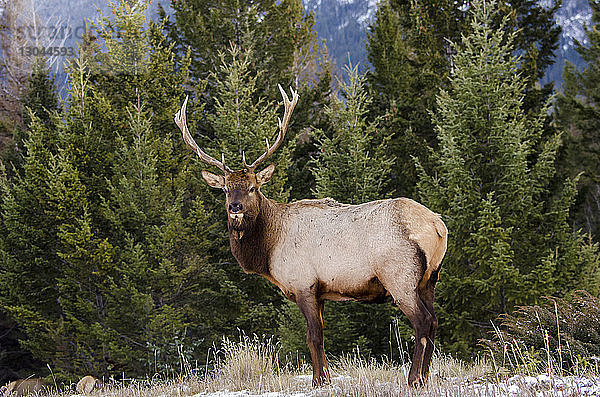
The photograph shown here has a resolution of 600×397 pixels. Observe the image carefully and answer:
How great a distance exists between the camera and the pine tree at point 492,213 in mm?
8367

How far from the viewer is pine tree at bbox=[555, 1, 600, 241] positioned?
18.5 meters

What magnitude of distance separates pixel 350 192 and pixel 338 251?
547cm

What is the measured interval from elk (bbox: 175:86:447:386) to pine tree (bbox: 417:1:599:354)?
3883 mm

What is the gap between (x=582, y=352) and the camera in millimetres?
4602

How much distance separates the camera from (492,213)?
8.20m

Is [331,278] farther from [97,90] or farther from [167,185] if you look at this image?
[97,90]

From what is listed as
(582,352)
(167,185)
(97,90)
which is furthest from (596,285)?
(97,90)

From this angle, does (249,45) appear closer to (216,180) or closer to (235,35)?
(235,35)

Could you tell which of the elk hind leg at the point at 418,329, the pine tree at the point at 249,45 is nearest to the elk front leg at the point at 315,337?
the elk hind leg at the point at 418,329

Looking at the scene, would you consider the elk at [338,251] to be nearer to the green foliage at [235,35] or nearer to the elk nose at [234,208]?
the elk nose at [234,208]

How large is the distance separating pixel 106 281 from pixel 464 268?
742 centimetres

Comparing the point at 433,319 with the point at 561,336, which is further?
the point at 561,336

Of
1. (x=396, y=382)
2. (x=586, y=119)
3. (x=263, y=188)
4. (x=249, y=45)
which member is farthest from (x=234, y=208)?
(x=586, y=119)

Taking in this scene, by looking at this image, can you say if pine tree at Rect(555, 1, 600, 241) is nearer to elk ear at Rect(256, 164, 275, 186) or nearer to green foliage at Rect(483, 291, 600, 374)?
green foliage at Rect(483, 291, 600, 374)
